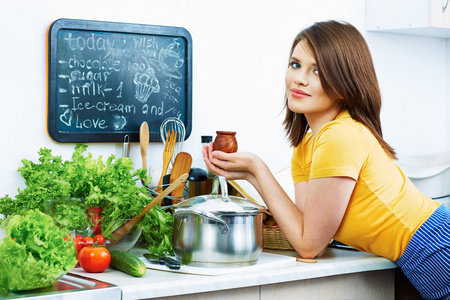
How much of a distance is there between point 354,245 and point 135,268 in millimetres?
614

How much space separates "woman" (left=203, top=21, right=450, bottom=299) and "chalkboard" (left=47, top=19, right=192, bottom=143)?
453 millimetres

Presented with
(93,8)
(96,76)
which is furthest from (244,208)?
(93,8)

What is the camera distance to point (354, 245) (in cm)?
158

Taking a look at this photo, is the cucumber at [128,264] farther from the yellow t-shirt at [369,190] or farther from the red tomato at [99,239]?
the yellow t-shirt at [369,190]

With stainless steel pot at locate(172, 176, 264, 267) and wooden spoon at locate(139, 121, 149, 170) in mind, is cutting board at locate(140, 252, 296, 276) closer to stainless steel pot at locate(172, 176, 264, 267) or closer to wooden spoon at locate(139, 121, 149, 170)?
stainless steel pot at locate(172, 176, 264, 267)

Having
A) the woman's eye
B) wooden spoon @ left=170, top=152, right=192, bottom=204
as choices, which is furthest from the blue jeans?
wooden spoon @ left=170, top=152, right=192, bottom=204

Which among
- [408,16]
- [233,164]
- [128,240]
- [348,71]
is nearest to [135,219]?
[128,240]

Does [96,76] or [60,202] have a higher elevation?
[96,76]

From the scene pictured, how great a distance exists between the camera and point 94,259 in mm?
1345

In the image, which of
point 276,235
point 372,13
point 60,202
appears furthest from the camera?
point 372,13

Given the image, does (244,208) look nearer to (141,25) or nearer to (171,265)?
(171,265)

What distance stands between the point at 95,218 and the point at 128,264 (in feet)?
0.66

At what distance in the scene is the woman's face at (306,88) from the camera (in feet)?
5.17

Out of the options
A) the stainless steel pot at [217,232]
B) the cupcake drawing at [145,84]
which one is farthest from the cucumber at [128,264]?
the cupcake drawing at [145,84]
